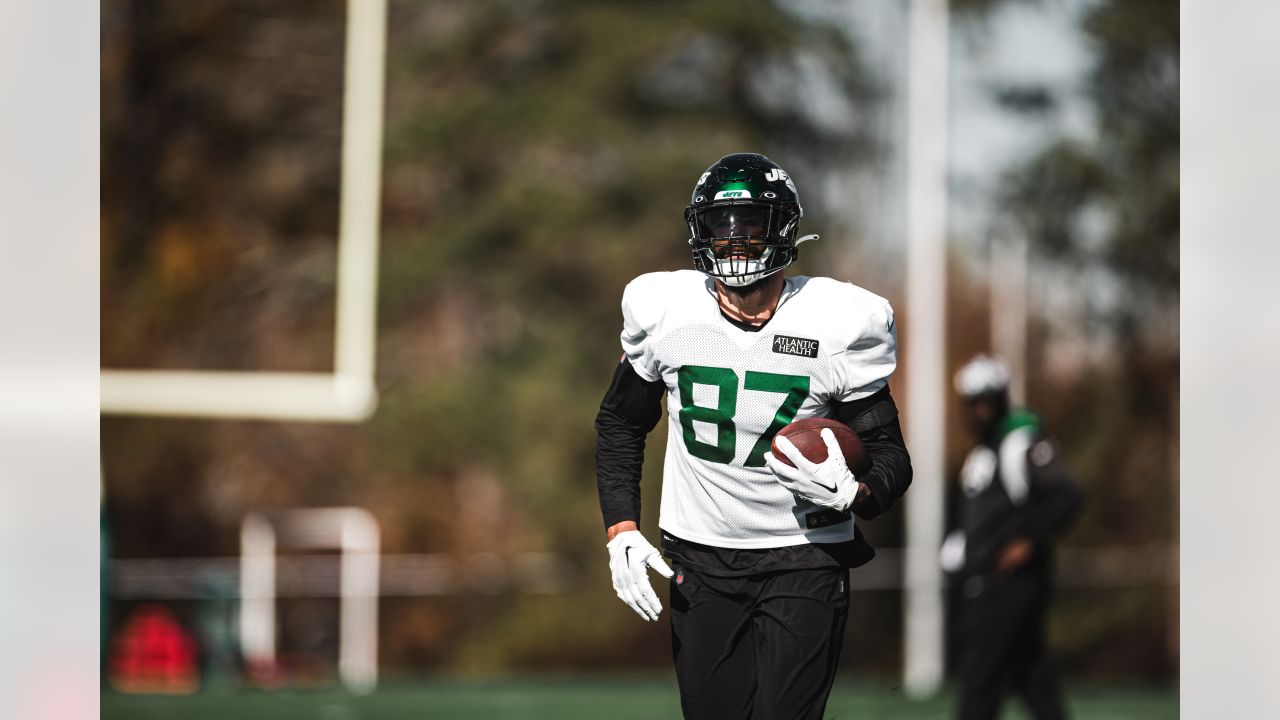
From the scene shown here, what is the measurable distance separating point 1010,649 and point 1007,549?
402mm

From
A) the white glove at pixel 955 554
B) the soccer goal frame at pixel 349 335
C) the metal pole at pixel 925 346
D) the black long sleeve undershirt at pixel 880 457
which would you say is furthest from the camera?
the metal pole at pixel 925 346

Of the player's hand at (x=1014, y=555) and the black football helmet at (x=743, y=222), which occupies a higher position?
the black football helmet at (x=743, y=222)

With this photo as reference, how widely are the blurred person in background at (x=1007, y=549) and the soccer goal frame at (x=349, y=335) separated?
5420 millimetres

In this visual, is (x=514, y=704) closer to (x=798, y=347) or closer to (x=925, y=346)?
→ (x=925, y=346)

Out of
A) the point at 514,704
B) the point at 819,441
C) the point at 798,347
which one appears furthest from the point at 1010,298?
the point at 819,441

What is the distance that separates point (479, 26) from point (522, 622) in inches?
259

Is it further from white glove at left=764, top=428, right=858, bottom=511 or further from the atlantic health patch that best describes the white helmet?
white glove at left=764, top=428, right=858, bottom=511

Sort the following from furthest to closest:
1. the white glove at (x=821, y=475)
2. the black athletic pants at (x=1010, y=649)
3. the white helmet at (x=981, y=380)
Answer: the white helmet at (x=981, y=380), the black athletic pants at (x=1010, y=649), the white glove at (x=821, y=475)

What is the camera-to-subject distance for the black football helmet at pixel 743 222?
11.8ft

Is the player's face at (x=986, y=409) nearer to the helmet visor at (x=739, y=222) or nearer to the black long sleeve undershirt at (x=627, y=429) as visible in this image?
the black long sleeve undershirt at (x=627, y=429)

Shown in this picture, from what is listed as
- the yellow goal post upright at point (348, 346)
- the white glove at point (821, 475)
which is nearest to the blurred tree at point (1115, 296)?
the yellow goal post upright at point (348, 346)
